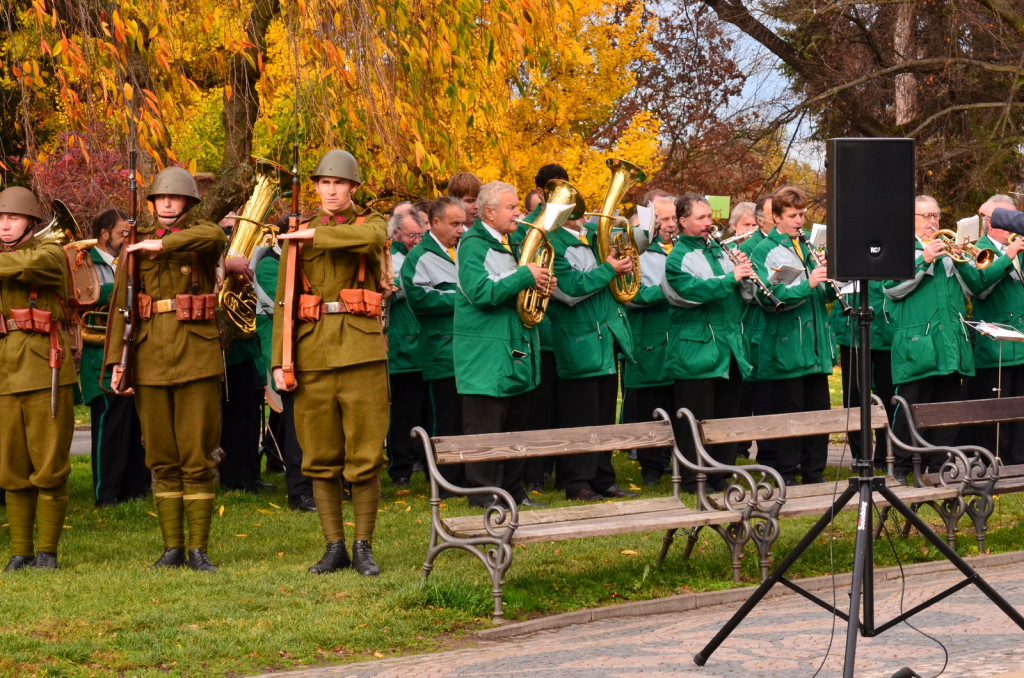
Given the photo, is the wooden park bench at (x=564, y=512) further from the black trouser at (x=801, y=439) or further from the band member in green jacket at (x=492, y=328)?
the black trouser at (x=801, y=439)

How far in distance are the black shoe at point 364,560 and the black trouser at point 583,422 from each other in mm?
2822

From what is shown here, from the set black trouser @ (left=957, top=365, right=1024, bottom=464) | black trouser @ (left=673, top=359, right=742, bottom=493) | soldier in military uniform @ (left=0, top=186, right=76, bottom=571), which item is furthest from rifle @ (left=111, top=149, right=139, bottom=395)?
black trouser @ (left=957, top=365, right=1024, bottom=464)

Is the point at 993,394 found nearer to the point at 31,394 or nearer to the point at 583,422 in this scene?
the point at 583,422

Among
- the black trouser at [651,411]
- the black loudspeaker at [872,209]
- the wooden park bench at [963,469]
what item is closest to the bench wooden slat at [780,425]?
the wooden park bench at [963,469]

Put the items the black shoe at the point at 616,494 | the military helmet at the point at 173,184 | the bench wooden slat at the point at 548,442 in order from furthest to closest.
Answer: the black shoe at the point at 616,494, the military helmet at the point at 173,184, the bench wooden slat at the point at 548,442

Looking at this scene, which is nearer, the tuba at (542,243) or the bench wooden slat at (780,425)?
the bench wooden slat at (780,425)

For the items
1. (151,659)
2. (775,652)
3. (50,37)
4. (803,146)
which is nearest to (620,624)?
(775,652)

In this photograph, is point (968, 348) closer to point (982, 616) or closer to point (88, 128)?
point (982, 616)

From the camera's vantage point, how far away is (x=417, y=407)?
12.1 m

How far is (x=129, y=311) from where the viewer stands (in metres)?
8.29

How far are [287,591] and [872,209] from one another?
3526 mm

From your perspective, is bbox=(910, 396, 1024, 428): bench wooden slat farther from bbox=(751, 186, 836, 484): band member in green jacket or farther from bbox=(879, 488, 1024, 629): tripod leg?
bbox=(879, 488, 1024, 629): tripod leg

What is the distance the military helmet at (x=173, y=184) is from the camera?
325 inches

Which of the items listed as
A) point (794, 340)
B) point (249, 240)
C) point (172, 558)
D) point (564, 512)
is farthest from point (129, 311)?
point (794, 340)
